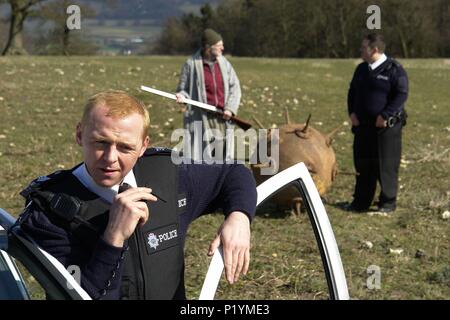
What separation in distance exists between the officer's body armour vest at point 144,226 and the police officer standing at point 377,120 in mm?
5692

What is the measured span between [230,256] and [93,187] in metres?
0.52

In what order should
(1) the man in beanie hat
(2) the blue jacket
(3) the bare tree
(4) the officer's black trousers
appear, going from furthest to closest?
(3) the bare tree
(1) the man in beanie hat
(4) the officer's black trousers
(2) the blue jacket

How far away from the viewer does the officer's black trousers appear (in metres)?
8.34

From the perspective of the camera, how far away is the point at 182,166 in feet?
9.53

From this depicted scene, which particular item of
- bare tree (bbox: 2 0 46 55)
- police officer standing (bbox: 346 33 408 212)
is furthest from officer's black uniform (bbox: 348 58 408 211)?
bare tree (bbox: 2 0 46 55)

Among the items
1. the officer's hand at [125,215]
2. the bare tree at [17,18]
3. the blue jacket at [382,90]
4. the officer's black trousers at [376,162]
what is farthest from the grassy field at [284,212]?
the bare tree at [17,18]

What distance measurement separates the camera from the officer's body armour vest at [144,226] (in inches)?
99.4

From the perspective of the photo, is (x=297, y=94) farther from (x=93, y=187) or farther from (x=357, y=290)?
(x=93, y=187)

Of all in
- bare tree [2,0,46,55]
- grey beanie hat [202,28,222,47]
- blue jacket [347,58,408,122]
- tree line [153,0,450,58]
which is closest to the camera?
blue jacket [347,58,408,122]

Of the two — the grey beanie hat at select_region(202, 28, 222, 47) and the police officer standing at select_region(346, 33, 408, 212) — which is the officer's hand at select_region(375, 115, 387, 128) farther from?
the grey beanie hat at select_region(202, 28, 222, 47)

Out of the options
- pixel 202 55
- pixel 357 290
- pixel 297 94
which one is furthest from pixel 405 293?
pixel 297 94

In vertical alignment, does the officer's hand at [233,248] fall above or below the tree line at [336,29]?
below

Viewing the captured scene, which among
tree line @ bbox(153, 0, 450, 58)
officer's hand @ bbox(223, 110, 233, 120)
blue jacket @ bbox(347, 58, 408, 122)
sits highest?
tree line @ bbox(153, 0, 450, 58)

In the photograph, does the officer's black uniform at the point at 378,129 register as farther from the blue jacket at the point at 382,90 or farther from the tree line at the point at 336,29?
the tree line at the point at 336,29
